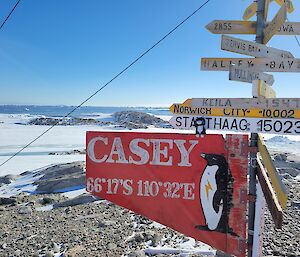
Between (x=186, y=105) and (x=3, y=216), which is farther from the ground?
(x=186, y=105)

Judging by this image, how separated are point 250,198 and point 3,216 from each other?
26.5 feet

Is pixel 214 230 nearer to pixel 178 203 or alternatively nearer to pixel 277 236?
pixel 178 203

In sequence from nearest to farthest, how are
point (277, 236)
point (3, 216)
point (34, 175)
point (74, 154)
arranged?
point (277, 236) < point (3, 216) < point (34, 175) < point (74, 154)

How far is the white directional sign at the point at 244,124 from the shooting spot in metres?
2.99

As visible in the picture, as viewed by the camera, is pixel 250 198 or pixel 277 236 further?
pixel 277 236

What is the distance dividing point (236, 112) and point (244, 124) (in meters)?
0.16

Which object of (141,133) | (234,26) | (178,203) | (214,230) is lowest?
(214,230)

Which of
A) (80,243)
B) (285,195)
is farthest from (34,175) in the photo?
(285,195)

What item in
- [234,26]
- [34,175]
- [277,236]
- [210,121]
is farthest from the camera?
[34,175]

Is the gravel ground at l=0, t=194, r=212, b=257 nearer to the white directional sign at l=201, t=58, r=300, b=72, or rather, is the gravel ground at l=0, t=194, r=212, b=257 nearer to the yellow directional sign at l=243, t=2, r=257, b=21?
the white directional sign at l=201, t=58, r=300, b=72

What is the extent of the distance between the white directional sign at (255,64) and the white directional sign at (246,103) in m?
0.46

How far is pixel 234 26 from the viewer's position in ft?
12.3

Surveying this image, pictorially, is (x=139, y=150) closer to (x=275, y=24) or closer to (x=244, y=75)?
(x=244, y=75)

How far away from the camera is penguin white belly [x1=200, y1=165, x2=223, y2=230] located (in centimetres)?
339
